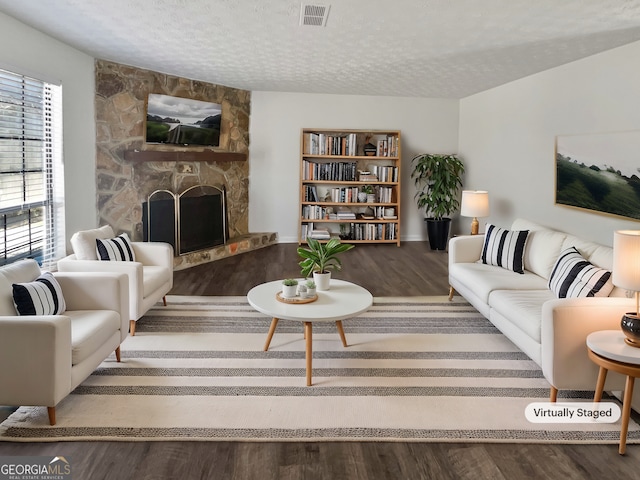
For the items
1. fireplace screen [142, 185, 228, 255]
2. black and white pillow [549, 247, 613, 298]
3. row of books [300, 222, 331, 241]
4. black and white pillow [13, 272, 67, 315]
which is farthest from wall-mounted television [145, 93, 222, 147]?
black and white pillow [549, 247, 613, 298]

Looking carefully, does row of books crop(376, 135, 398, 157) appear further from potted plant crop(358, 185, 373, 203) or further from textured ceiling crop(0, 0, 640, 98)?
textured ceiling crop(0, 0, 640, 98)

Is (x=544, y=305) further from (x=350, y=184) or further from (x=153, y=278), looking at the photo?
(x=350, y=184)

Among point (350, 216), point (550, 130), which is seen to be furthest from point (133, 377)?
point (350, 216)

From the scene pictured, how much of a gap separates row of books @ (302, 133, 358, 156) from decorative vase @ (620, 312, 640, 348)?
5550 millimetres

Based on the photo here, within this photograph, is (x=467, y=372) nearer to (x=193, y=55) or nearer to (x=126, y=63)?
(x=193, y=55)

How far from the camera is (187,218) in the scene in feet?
21.4

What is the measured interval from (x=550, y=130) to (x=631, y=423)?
3.24 m

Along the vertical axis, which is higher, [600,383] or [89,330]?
[89,330]

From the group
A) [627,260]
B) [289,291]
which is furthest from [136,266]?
[627,260]

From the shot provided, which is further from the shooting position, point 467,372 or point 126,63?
point 126,63

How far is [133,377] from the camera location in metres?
3.14

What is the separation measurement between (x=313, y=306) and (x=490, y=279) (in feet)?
5.27

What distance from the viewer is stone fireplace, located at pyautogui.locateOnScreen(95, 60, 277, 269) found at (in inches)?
215

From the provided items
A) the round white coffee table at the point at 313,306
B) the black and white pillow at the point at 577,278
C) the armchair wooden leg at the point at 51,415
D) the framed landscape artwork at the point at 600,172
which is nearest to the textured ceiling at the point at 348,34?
the framed landscape artwork at the point at 600,172
